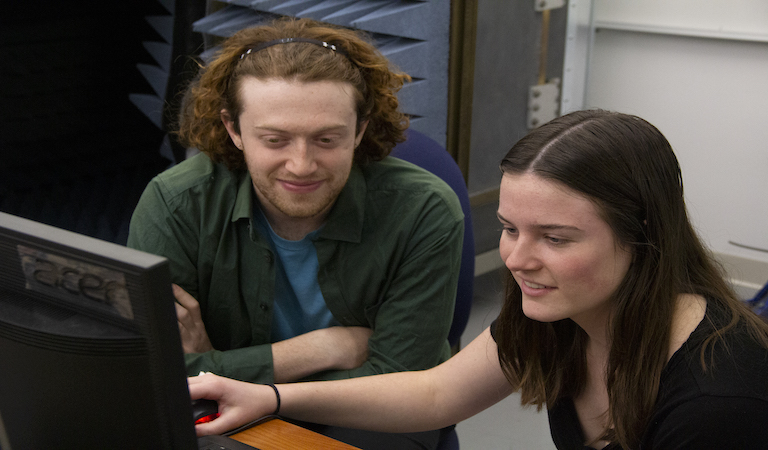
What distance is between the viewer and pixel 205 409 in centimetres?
128

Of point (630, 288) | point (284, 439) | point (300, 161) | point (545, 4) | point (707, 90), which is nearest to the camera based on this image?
point (630, 288)

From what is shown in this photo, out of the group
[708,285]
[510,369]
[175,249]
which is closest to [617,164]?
[708,285]

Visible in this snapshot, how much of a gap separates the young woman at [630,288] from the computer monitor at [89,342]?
352 mm

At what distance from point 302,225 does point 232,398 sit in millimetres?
555

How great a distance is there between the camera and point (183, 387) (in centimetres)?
85

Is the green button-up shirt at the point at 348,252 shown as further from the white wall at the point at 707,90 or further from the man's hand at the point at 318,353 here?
the white wall at the point at 707,90

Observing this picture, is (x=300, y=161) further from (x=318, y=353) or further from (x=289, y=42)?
(x=318, y=353)

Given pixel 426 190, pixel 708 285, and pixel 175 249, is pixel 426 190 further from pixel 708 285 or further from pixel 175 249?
pixel 708 285

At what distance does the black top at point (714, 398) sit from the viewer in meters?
1.02

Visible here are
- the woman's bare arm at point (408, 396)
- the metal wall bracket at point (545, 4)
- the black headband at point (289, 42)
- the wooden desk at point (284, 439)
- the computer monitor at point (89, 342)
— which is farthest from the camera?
the metal wall bracket at point (545, 4)

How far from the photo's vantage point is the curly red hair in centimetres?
160

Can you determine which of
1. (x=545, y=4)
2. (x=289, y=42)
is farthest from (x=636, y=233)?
(x=545, y=4)

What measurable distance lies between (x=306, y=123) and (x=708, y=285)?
2.78 feet

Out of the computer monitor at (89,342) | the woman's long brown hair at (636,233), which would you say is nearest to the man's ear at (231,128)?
the woman's long brown hair at (636,233)
